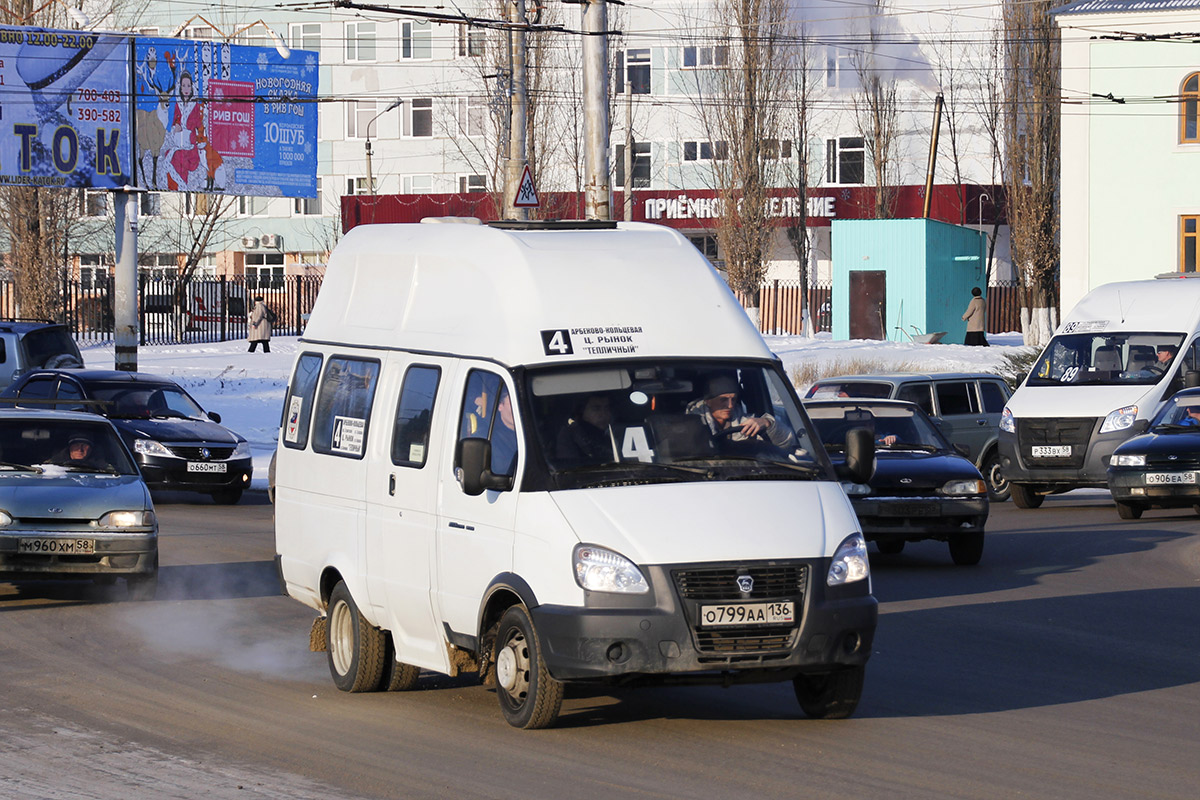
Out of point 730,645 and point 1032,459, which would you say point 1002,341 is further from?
point 730,645

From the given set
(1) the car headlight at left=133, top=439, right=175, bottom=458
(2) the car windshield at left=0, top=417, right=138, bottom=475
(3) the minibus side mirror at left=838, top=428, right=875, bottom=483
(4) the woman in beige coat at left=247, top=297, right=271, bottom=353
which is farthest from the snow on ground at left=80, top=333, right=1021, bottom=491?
(3) the minibus side mirror at left=838, top=428, right=875, bottom=483

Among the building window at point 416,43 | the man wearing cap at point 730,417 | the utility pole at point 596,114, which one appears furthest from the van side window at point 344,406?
the building window at point 416,43

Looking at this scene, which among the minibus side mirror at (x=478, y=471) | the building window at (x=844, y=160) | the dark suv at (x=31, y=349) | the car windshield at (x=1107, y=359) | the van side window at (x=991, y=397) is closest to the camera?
the minibus side mirror at (x=478, y=471)

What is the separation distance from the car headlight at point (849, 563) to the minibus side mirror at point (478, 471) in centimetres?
157

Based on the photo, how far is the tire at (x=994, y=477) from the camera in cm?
2380

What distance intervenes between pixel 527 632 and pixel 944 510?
832 centimetres

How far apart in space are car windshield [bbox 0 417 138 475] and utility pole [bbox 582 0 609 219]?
7.37m

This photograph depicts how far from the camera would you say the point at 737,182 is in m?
60.0

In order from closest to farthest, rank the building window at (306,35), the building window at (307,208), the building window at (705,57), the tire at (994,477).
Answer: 1. the tire at (994,477)
2. the building window at (705,57)
3. the building window at (306,35)
4. the building window at (307,208)

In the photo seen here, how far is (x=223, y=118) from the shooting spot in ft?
124

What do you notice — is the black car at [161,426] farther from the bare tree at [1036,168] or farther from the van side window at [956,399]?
the bare tree at [1036,168]

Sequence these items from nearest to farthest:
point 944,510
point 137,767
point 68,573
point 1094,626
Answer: point 137,767 → point 1094,626 → point 68,573 → point 944,510

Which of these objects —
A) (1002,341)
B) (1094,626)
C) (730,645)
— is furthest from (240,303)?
(730,645)

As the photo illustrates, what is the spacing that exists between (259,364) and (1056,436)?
23919 mm
